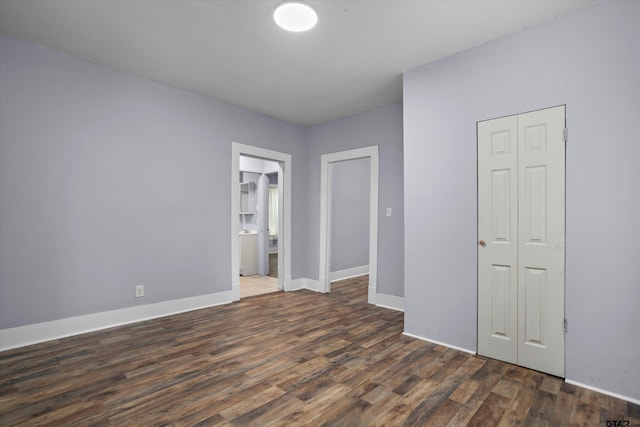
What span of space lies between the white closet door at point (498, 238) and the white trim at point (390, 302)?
1458mm

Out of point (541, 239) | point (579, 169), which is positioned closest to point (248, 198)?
point (541, 239)

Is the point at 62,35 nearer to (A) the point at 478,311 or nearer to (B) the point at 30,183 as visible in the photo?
(B) the point at 30,183

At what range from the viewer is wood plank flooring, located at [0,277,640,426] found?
189cm

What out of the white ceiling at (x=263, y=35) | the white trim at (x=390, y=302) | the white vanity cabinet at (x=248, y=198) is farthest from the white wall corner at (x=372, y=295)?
the white vanity cabinet at (x=248, y=198)

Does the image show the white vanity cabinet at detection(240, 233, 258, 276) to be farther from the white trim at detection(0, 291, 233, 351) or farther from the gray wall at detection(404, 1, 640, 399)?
the gray wall at detection(404, 1, 640, 399)

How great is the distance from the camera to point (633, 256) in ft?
6.89

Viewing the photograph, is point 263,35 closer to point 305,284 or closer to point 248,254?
point 305,284

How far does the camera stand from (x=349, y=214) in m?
6.41

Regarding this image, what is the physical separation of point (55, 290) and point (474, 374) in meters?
3.88

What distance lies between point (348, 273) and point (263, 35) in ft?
15.4

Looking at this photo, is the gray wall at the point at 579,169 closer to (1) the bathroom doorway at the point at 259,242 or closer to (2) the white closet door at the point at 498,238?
(2) the white closet door at the point at 498,238

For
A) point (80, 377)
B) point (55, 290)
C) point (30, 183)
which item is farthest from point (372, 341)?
point (30, 183)

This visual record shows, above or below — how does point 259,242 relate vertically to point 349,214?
below

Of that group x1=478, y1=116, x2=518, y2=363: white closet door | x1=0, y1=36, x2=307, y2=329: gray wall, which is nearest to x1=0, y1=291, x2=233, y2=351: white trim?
x1=0, y1=36, x2=307, y2=329: gray wall
